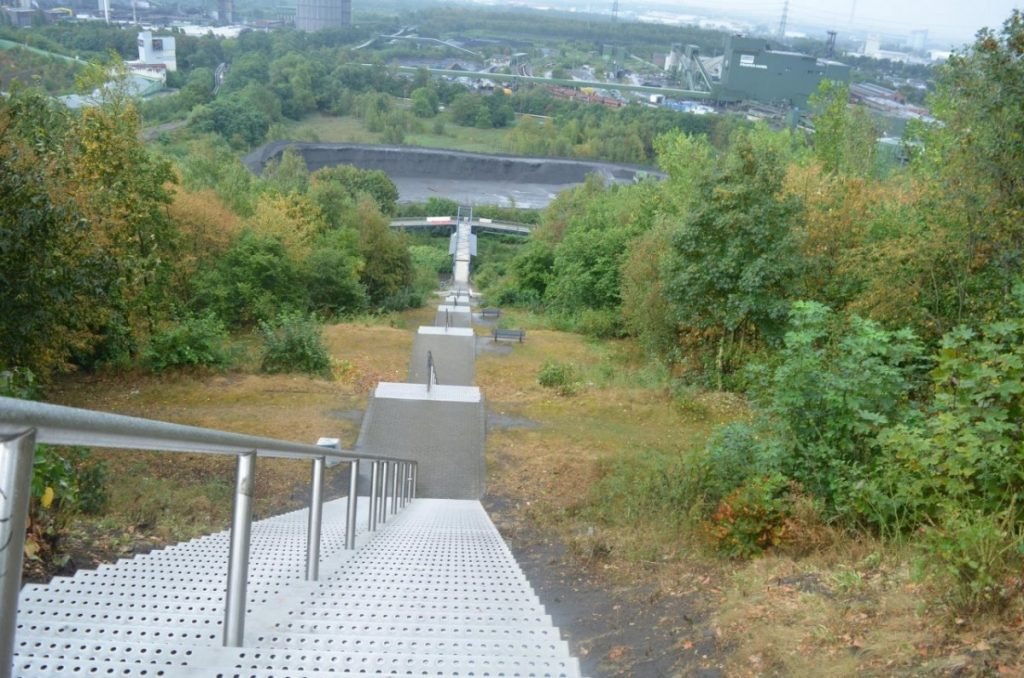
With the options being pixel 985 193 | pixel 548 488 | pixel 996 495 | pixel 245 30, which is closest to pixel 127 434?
pixel 996 495

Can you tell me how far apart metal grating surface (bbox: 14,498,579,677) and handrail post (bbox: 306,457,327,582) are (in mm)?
65

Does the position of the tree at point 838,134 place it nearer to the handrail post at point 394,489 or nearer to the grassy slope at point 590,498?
the grassy slope at point 590,498

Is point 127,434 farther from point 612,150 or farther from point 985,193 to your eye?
point 612,150

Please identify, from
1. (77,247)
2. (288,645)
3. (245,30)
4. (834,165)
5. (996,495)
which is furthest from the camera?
(245,30)

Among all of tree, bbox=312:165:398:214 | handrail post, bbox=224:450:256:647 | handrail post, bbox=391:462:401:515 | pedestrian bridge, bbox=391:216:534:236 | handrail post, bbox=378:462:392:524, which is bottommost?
pedestrian bridge, bbox=391:216:534:236

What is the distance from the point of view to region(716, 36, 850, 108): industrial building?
8381 centimetres

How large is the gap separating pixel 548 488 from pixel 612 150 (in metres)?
85.2

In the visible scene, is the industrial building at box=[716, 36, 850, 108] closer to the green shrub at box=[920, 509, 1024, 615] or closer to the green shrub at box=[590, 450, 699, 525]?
the green shrub at box=[590, 450, 699, 525]

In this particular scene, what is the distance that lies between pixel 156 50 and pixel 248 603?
7376 cm

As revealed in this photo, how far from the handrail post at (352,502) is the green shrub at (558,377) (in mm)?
12388

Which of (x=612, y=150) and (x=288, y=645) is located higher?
(x=288, y=645)

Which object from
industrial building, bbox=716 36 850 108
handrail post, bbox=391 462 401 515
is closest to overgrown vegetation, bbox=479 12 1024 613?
handrail post, bbox=391 462 401 515

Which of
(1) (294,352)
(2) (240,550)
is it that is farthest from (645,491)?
(1) (294,352)

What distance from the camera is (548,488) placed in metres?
12.1
